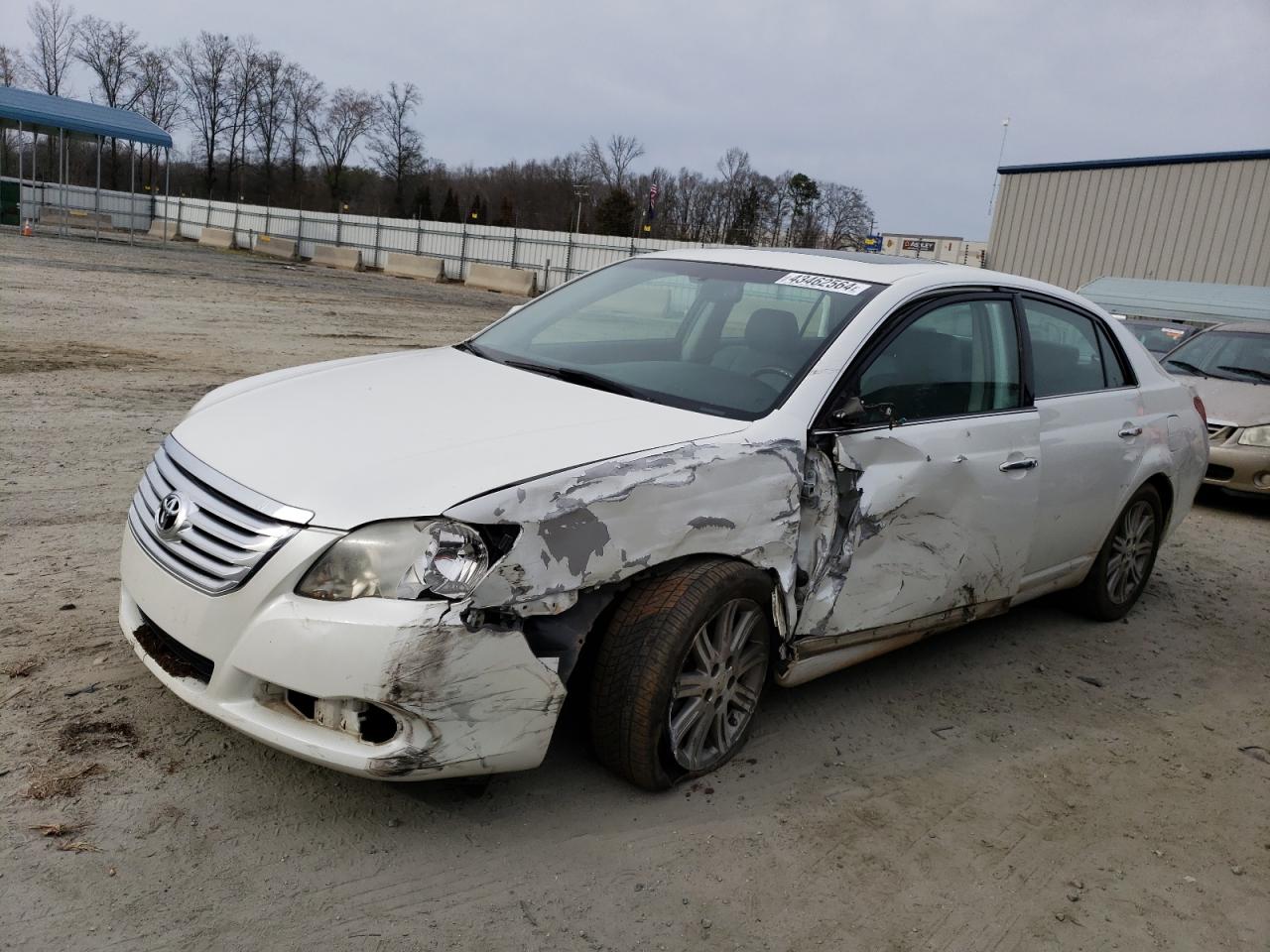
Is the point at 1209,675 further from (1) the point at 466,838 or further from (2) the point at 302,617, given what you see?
(2) the point at 302,617

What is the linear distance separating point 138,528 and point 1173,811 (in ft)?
11.4

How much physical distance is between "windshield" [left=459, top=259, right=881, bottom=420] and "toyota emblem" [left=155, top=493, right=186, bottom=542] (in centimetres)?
139

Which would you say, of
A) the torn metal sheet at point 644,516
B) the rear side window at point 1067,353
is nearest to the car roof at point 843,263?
the rear side window at point 1067,353

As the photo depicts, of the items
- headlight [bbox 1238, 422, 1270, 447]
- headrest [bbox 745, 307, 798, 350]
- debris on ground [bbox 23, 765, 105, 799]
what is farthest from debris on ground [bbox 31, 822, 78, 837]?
headlight [bbox 1238, 422, 1270, 447]

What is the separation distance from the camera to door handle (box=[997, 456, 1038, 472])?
4074mm

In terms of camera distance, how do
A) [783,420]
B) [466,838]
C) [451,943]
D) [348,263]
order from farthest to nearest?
[348,263] < [783,420] < [466,838] < [451,943]

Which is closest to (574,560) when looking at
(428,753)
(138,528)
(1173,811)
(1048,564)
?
(428,753)

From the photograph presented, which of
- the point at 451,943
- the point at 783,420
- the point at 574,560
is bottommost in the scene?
the point at 451,943

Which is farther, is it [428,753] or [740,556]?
[740,556]

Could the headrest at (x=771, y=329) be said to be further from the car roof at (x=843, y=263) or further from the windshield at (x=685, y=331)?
the car roof at (x=843, y=263)

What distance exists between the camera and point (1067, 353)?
185 inches

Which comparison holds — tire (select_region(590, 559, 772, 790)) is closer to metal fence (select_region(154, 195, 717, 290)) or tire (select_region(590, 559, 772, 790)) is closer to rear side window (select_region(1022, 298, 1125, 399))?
rear side window (select_region(1022, 298, 1125, 399))

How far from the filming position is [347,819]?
294 centimetres

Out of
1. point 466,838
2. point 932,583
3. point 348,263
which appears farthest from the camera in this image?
point 348,263
